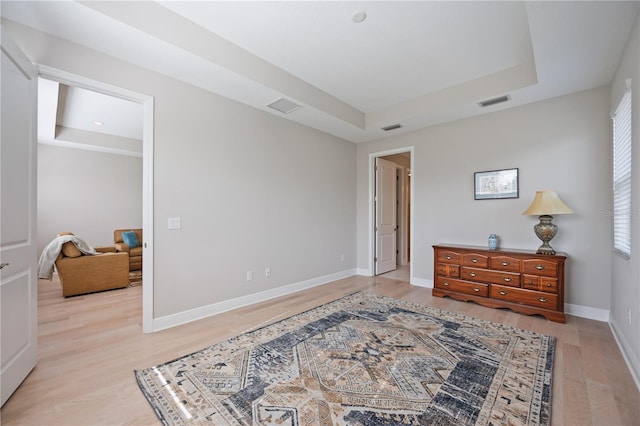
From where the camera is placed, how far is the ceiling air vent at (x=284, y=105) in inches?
140

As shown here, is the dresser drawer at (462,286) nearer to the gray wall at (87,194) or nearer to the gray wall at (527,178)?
the gray wall at (527,178)

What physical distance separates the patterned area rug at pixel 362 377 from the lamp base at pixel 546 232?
3.47 feet

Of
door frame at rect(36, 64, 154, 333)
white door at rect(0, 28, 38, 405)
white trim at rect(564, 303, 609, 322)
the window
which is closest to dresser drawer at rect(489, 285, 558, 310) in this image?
white trim at rect(564, 303, 609, 322)

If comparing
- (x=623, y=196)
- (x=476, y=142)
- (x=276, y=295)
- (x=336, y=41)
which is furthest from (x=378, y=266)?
(x=336, y=41)

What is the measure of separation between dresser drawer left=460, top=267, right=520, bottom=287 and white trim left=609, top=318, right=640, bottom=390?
2.76 feet

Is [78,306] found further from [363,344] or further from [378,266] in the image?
[378,266]

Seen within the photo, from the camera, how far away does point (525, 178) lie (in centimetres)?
363

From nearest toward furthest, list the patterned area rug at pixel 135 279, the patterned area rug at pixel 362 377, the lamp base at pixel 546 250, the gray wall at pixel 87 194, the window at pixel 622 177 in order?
the patterned area rug at pixel 362 377 < the window at pixel 622 177 < the lamp base at pixel 546 250 < the patterned area rug at pixel 135 279 < the gray wall at pixel 87 194

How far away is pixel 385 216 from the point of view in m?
5.67

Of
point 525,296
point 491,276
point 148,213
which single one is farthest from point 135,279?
point 525,296

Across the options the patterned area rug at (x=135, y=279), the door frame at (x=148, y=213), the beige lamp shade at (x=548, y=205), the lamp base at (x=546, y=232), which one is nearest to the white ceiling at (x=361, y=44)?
the door frame at (x=148, y=213)

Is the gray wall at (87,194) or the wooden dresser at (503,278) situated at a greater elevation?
the gray wall at (87,194)

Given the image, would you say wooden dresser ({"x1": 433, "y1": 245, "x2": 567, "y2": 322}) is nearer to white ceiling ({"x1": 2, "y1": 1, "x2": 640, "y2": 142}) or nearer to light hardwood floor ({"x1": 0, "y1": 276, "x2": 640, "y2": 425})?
light hardwood floor ({"x1": 0, "y1": 276, "x2": 640, "y2": 425})

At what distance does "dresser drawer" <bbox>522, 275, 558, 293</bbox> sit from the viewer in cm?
306
